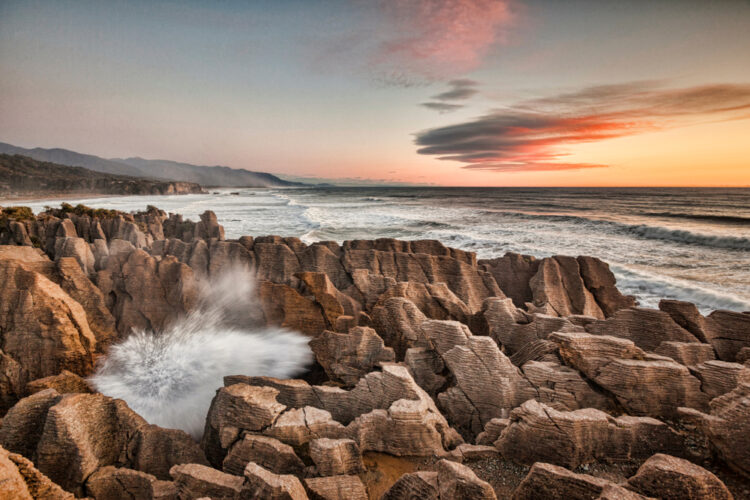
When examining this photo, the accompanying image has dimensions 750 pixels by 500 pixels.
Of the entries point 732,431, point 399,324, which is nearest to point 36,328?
point 399,324

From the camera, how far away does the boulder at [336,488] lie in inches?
131

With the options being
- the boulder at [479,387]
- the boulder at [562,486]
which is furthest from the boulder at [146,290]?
the boulder at [562,486]

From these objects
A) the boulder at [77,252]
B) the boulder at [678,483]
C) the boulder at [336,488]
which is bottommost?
the boulder at [336,488]

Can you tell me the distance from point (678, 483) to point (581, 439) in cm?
87

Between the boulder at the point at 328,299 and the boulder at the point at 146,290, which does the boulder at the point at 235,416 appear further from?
the boulder at the point at 146,290

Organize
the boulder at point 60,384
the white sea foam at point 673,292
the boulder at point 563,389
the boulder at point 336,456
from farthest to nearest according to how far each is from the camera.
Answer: the white sea foam at point 673,292 → the boulder at point 60,384 → the boulder at point 563,389 → the boulder at point 336,456

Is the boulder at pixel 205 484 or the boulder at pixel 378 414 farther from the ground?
the boulder at pixel 378 414

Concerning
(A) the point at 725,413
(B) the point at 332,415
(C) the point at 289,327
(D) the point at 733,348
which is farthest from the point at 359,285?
(D) the point at 733,348

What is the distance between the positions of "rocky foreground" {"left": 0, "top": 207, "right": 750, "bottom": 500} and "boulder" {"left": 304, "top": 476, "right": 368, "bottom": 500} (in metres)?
0.02

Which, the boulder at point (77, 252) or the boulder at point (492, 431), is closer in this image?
the boulder at point (492, 431)

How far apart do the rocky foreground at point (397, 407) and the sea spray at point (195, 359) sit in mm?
327

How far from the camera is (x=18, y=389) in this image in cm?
559

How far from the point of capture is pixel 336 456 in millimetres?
3607

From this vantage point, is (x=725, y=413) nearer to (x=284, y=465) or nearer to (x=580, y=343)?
(x=580, y=343)
